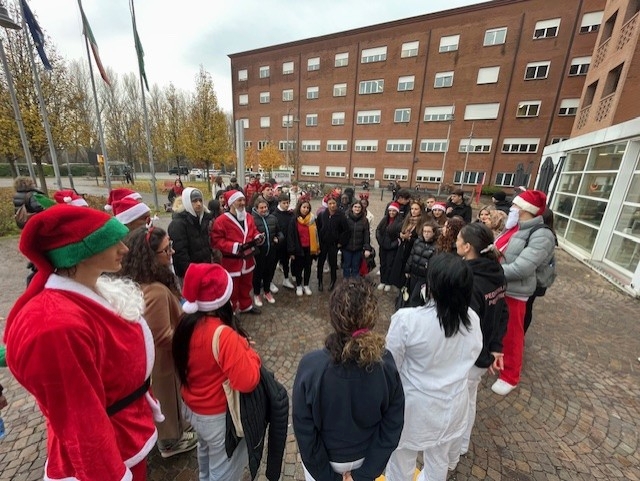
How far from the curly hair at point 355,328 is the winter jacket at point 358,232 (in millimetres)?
4145

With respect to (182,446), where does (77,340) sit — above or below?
above

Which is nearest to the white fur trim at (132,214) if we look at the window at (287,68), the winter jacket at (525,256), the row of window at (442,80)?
the winter jacket at (525,256)

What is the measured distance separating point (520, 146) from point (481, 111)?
181 inches

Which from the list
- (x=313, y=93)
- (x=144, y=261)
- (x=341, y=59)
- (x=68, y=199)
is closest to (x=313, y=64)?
(x=313, y=93)

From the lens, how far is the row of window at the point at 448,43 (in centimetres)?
2133

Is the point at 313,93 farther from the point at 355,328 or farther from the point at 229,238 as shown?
the point at 355,328

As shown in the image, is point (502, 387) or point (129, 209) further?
point (502, 387)

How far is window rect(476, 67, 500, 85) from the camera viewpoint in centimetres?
2427

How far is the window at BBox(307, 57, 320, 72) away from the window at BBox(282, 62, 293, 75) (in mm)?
2391

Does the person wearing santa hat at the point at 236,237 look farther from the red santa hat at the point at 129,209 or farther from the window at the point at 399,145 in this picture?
the window at the point at 399,145

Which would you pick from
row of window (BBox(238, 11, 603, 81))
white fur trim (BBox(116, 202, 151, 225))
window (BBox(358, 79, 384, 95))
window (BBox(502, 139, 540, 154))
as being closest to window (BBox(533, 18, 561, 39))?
row of window (BBox(238, 11, 603, 81))

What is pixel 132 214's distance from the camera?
3133 mm

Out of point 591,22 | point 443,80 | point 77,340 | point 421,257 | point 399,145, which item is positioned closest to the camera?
point 77,340

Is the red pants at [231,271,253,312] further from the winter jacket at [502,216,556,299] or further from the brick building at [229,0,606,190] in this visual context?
the brick building at [229,0,606,190]
